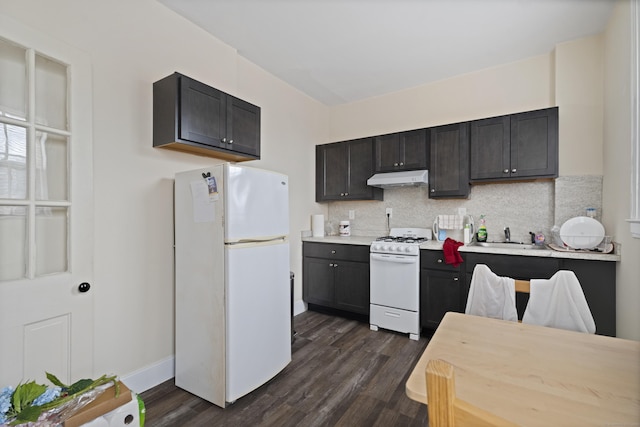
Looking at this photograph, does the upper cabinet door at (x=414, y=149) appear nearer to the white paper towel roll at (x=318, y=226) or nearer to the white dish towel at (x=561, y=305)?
the white paper towel roll at (x=318, y=226)

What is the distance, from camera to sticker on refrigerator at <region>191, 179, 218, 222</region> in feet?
6.63

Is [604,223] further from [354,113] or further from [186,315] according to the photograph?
[186,315]

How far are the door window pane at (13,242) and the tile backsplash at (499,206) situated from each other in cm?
321

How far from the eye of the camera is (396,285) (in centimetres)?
308

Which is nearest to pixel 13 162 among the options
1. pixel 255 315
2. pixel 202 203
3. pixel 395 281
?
pixel 202 203

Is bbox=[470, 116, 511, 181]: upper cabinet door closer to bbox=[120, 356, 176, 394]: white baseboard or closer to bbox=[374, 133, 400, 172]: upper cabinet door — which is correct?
bbox=[374, 133, 400, 172]: upper cabinet door

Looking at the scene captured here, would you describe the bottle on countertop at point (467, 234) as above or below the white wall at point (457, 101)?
below

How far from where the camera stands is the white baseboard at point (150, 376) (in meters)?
2.08

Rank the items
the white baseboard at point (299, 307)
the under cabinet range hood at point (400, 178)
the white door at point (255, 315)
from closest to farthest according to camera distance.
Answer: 1. the white door at point (255, 315)
2. the under cabinet range hood at point (400, 178)
3. the white baseboard at point (299, 307)

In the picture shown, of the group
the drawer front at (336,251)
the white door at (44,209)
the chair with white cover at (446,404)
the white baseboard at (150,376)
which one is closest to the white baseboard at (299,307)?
the drawer front at (336,251)

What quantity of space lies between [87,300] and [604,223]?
161 inches

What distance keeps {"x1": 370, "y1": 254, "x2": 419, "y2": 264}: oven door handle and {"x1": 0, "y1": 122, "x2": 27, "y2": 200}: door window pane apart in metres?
2.82

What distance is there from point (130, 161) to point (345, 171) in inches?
99.7

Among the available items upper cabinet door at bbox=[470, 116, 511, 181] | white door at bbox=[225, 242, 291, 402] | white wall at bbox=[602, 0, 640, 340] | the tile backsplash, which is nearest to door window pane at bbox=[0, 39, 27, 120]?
white door at bbox=[225, 242, 291, 402]
